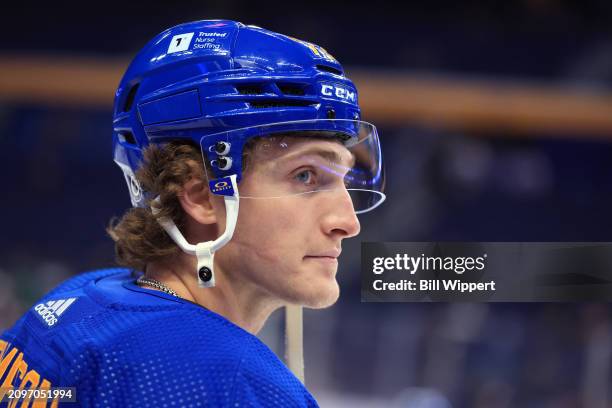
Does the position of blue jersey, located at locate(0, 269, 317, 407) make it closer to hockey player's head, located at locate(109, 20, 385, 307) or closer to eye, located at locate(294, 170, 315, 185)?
hockey player's head, located at locate(109, 20, 385, 307)

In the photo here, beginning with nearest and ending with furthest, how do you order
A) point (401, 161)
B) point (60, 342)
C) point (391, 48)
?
point (60, 342)
point (401, 161)
point (391, 48)

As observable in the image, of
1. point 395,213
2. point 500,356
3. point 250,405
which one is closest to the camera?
point 250,405

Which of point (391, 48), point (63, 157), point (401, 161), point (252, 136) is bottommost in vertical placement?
point (252, 136)

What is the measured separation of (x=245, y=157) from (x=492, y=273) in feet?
1.44

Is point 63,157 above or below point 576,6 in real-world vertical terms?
below

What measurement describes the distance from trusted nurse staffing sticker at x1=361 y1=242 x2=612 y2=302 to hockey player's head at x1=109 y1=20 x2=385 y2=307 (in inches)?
6.0

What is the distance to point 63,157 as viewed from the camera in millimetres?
5113

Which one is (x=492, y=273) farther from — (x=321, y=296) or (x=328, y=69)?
(x=328, y=69)

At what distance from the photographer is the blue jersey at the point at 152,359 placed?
986 mm

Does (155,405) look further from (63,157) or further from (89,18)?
(89,18)

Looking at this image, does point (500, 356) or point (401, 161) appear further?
point (401, 161)

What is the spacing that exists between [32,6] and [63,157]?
4.55ft

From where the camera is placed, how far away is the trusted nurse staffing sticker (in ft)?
4.26

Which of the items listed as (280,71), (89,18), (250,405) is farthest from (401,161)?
(89,18)
